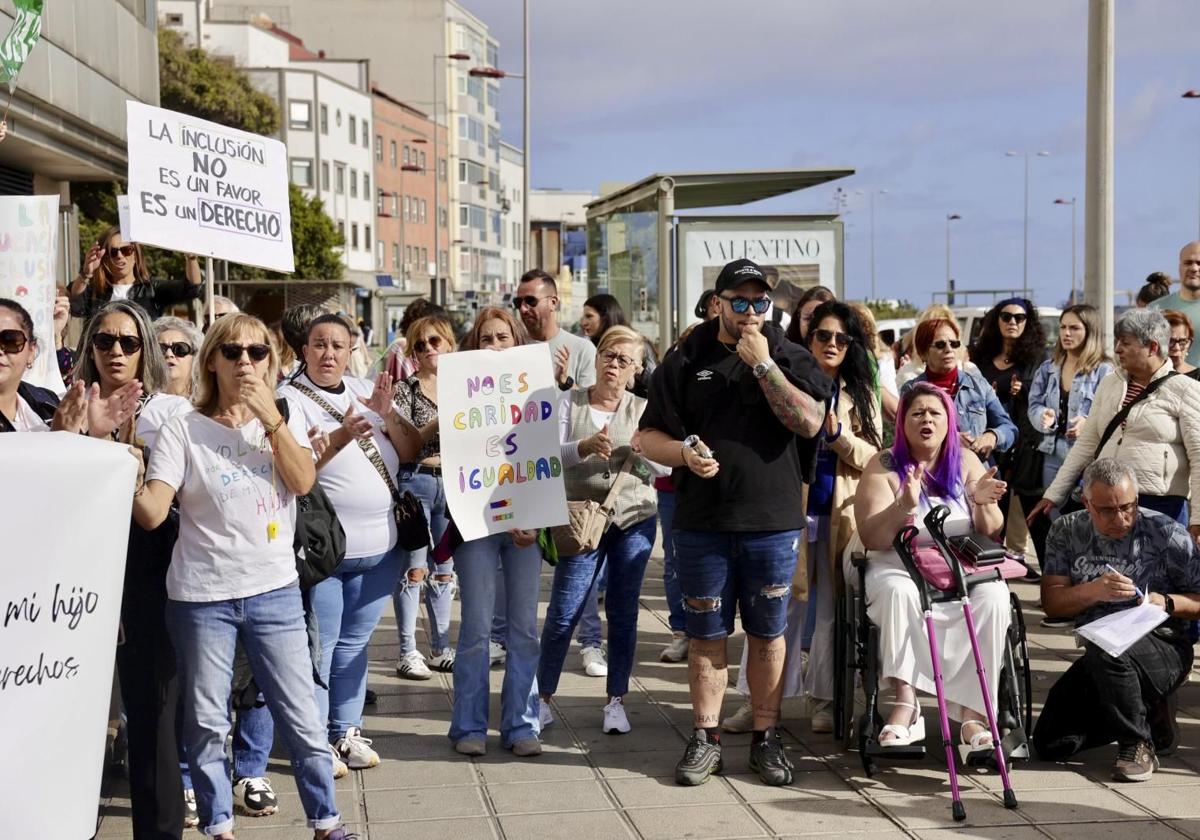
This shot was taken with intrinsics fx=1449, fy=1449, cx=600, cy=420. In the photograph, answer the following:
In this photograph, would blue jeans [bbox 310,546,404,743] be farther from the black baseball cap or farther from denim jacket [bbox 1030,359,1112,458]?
denim jacket [bbox 1030,359,1112,458]

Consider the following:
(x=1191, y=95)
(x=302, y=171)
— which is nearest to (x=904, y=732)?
(x=1191, y=95)

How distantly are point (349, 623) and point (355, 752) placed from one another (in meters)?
0.55

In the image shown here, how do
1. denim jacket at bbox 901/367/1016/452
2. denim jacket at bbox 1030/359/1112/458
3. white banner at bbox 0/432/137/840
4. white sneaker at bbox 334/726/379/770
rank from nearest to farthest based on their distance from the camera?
1. white banner at bbox 0/432/137/840
2. white sneaker at bbox 334/726/379/770
3. denim jacket at bbox 901/367/1016/452
4. denim jacket at bbox 1030/359/1112/458

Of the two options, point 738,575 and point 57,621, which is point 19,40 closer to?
point 57,621

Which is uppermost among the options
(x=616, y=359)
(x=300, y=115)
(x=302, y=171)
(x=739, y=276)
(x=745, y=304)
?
(x=300, y=115)

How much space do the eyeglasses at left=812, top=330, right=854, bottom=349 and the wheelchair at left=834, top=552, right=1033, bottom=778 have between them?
99 cm

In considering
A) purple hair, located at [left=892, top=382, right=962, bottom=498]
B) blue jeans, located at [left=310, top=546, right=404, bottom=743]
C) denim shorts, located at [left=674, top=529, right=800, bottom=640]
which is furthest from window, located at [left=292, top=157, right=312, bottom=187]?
denim shorts, located at [left=674, top=529, right=800, bottom=640]

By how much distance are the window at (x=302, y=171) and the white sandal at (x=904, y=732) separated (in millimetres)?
68960

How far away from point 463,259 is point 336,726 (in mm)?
94999

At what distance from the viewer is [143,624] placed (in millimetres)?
4809

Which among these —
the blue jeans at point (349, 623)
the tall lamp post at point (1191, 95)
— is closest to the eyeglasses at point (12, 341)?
the blue jeans at point (349, 623)

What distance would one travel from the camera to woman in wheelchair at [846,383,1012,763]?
19.6ft

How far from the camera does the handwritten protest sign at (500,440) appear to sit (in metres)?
6.15

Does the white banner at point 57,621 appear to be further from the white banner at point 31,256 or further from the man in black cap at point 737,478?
the white banner at point 31,256
